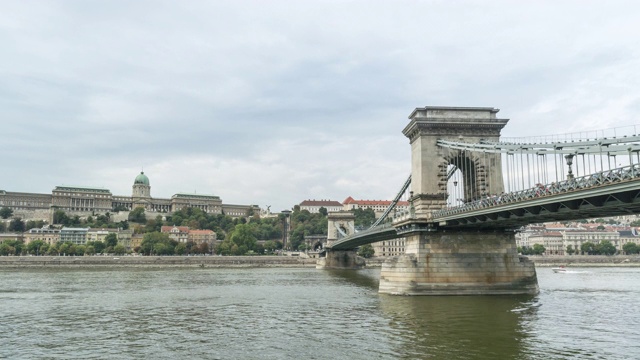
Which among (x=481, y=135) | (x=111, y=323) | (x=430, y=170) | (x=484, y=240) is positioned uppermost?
(x=481, y=135)

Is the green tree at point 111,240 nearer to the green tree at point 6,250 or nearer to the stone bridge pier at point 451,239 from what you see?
the green tree at point 6,250

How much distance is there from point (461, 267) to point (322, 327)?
14.5 m

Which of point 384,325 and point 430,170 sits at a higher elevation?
point 430,170

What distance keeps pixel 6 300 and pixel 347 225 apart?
8375cm

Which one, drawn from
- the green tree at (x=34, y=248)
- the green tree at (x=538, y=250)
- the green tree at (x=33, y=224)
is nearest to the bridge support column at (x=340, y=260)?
the green tree at (x=538, y=250)

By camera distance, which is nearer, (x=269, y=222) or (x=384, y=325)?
(x=384, y=325)

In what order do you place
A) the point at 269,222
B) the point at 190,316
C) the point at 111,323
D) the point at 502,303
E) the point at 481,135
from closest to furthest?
the point at 111,323
the point at 190,316
the point at 502,303
the point at 481,135
the point at 269,222

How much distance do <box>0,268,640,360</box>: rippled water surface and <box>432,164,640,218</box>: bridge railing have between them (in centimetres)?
563

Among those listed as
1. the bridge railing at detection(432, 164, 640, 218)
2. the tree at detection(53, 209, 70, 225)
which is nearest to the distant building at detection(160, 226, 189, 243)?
the tree at detection(53, 209, 70, 225)

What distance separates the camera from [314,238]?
16812 centimetres

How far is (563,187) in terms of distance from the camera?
24422 millimetres

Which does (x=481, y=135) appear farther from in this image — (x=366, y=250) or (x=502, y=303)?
(x=366, y=250)

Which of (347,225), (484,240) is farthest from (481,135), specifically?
(347,225)

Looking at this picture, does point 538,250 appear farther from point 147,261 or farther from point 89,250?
point 89,250
